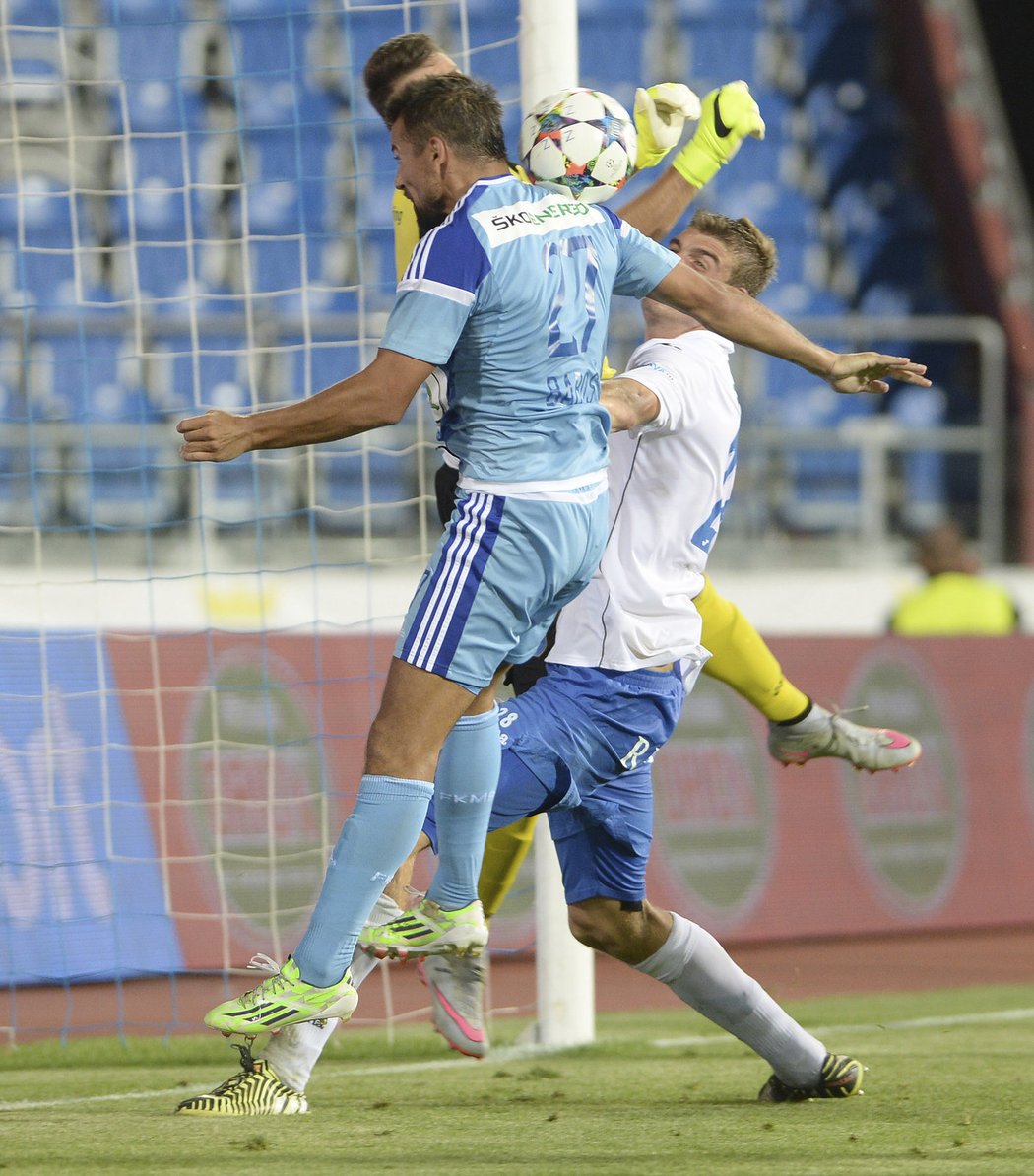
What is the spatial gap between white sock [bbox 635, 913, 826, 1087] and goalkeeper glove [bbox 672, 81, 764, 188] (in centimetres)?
187

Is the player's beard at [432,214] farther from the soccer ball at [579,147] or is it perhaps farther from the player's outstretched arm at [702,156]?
the player's outstretched arm at [702,156]

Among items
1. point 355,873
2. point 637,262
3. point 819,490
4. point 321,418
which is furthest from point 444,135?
point 819,490

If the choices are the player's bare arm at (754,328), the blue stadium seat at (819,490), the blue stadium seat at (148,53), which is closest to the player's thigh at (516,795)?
the player's bare arm at (754,328)

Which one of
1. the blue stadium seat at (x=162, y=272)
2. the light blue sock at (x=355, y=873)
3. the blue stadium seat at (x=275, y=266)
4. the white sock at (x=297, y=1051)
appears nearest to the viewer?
the light blue sock at (x=355, y=873)

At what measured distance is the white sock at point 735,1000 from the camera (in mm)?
4477

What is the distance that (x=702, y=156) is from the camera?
4.70m

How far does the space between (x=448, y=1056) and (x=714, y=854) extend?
300cm

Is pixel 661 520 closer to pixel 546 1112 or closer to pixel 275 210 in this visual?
pixel 546 1112

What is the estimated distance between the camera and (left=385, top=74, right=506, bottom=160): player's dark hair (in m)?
3.88

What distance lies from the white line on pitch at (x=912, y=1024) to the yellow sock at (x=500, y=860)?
1446mm

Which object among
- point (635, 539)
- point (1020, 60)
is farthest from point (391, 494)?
point (1020, 60)

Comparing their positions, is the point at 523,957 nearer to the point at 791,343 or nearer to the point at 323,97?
the point at 791,343

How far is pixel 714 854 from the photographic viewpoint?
28.5 feet

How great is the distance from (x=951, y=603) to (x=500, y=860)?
5.98 meters
